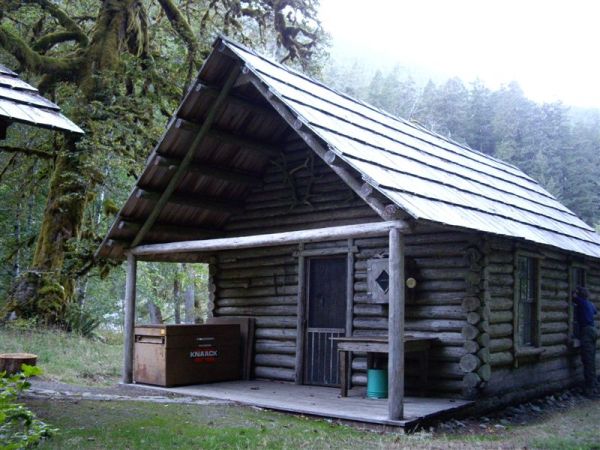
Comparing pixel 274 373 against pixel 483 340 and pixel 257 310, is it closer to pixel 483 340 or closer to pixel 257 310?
pixel 257 310

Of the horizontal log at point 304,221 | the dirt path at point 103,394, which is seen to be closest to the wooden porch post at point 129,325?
the dirt path at point 103,394

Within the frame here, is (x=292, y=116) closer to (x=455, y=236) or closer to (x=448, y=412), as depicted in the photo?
(x=455, y=236)

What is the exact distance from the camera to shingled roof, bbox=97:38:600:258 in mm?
8867

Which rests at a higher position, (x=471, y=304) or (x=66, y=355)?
(x=471, y=304)

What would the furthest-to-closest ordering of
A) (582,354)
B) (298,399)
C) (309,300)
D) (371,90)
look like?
1. (371,90)
2. (582,354)
3. (309,300)
4. (298,399)

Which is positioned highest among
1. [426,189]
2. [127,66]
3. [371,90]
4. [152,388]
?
[371,90]

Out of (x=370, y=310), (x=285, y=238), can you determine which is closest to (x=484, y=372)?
Answer: (x=370, y=310)

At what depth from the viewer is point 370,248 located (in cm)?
1170

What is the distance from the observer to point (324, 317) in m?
12.3

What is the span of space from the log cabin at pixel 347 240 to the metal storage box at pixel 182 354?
410 millimetres

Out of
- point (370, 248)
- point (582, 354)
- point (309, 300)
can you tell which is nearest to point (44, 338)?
point (309, 300)

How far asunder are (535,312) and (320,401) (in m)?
4.97

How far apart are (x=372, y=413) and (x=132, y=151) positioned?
10215mm

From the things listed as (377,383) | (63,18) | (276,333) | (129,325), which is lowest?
(377,383)
